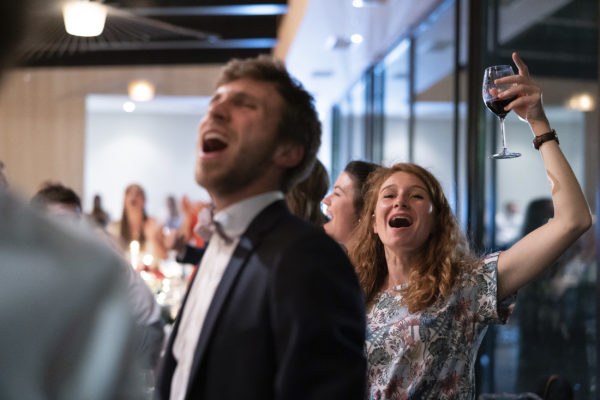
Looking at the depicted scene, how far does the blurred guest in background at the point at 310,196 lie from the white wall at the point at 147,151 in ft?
24.2

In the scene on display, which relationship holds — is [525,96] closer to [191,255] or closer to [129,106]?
[191,255]

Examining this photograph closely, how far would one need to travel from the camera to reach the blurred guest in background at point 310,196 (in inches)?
102

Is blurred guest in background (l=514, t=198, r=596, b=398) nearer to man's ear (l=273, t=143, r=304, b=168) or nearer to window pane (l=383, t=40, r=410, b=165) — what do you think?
man's ear (l=273, t=143, r=304, b=168)

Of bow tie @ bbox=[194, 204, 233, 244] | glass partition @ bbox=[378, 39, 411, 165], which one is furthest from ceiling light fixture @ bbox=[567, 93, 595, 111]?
glass partition @ bbox=[378, 39, 411, 165]

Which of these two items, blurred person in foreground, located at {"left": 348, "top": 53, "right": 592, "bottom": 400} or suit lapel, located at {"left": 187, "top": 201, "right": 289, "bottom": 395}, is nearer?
suit lapel, located at {"left": 187, "top": 201, "right": 289, "bottom": 395}

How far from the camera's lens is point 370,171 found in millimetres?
2549

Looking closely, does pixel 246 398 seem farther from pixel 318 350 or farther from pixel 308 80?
pixel 308 80

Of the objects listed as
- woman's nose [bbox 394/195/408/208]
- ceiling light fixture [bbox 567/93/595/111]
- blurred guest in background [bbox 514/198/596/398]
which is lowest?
blurred guest in background [bbox 514/198/596/398]

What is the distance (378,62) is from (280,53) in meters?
1.22

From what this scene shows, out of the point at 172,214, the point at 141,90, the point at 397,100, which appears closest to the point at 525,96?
the point at 397,100

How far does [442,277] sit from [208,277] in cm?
86

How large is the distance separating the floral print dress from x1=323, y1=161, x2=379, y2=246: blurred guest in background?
0.71 metres

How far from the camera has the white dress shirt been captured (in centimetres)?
112

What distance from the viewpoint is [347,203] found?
2.52 metres
